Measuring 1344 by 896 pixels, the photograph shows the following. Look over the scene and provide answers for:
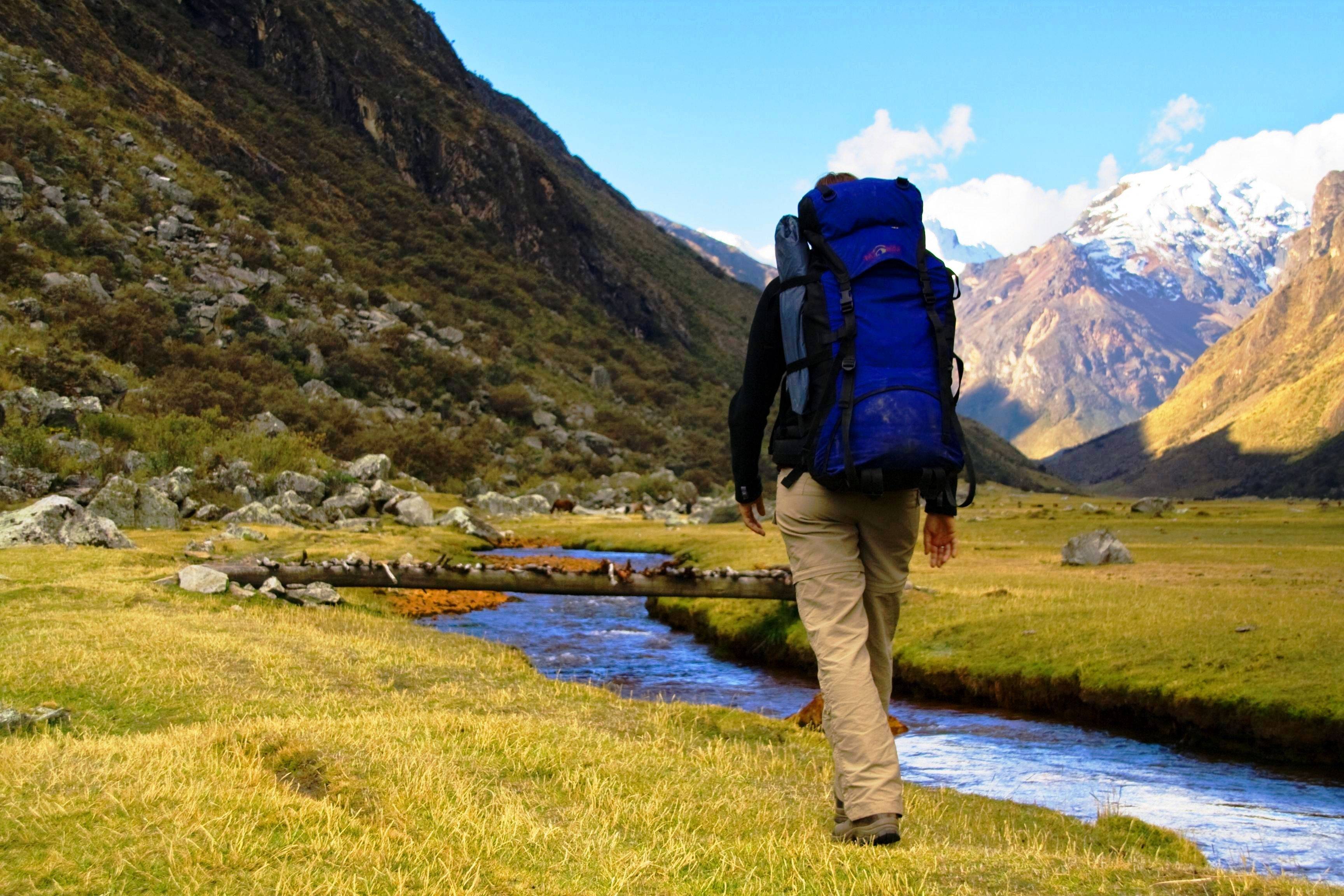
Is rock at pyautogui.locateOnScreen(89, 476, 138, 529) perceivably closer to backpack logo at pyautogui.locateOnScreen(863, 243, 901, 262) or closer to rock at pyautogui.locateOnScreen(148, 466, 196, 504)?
rock at pyautogui.locateOnScreen(148, 466, 196, 504)

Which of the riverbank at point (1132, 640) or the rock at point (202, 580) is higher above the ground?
the rock at point (202, 580)

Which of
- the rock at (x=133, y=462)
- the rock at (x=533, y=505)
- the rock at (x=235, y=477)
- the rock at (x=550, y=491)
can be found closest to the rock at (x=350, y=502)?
the rock at (x=235, y=477)

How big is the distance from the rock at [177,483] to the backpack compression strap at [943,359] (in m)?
30.0

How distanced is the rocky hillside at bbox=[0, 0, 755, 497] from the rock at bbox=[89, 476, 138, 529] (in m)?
4.08

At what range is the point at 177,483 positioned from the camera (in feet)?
108

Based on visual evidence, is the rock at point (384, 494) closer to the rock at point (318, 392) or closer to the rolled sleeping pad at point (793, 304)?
the rock at point (318, 392)

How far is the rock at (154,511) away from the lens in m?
28.8

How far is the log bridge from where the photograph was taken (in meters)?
18.6

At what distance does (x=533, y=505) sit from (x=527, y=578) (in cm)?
4243

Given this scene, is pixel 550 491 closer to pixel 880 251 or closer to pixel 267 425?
pixel 267 425

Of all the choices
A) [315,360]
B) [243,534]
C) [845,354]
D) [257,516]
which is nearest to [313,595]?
[243,534]

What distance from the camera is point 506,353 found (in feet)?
281

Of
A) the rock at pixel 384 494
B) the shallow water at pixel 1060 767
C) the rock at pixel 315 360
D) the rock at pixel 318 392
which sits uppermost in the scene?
the rock at pixel 315 360

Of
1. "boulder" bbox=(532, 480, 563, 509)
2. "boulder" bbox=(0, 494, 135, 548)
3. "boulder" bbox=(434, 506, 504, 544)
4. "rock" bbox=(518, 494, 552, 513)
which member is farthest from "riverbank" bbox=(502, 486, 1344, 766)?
"boulder" bbox=(532, 480, 563, 509)
